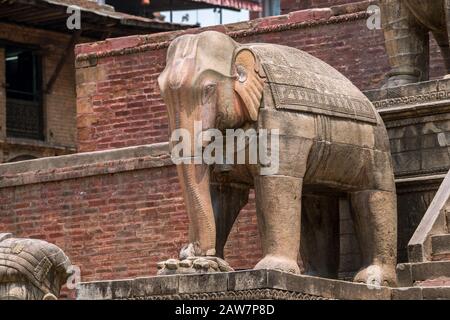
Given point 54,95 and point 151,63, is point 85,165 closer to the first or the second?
point 151,63

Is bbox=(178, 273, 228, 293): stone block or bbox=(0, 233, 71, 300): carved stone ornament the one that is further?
bbox=(0, 233, 71, 300): carved stone ornament

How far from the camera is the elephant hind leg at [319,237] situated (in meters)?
19.7

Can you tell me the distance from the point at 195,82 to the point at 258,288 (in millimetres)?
2042

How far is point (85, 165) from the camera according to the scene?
87.3ft

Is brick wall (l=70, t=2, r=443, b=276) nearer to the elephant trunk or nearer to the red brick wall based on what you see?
the elephant trunk

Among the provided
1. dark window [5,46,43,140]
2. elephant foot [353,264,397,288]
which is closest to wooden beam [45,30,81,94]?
dark window [5,46,43,140]

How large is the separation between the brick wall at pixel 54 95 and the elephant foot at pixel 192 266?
2564cm

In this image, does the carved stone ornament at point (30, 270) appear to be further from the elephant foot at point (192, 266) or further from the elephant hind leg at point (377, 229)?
the elephant hind leg at point (377, 229)

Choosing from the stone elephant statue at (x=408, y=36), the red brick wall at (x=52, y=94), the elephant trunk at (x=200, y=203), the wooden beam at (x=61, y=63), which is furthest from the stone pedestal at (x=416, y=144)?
the wooden beam at (x=61, y=63)

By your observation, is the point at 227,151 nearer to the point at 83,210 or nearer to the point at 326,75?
the point at 326,75

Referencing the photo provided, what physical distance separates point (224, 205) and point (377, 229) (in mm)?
1394

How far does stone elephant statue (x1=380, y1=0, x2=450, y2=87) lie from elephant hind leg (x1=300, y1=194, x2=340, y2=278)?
1669mm

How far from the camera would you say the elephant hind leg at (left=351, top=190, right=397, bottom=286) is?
19.2 m

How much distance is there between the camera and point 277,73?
61.7 ft
